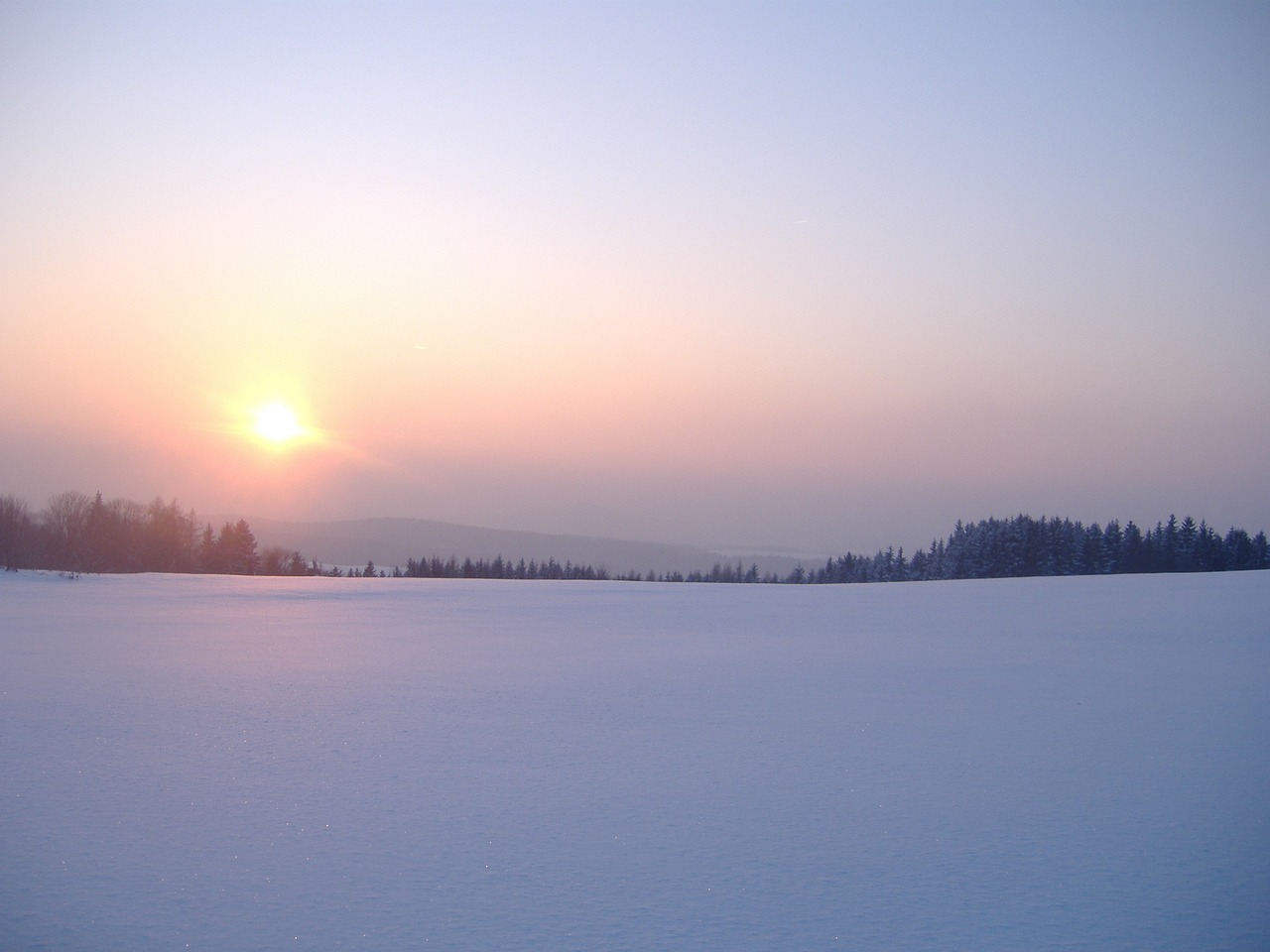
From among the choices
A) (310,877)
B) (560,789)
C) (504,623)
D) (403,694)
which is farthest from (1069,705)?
(504,623)

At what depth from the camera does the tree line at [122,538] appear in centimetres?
5609

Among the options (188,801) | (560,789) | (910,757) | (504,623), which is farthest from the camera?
(504,623)

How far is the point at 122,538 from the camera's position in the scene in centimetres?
5766

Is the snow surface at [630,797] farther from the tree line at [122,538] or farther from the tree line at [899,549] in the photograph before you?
the tree line at [122,538]

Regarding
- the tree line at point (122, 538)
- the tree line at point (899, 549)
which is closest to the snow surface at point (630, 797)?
the tree line at point (899, 549)

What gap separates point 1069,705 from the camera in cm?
894

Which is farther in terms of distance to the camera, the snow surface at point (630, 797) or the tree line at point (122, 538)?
the tree line at point (122, 538)

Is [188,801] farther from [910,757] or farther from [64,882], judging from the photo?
[910,757]

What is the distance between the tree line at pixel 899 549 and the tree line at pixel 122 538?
65mm

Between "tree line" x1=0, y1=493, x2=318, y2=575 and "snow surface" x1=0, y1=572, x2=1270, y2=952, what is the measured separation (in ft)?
162

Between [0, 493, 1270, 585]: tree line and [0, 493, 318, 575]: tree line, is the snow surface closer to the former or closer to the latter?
[0, 493, 1270, 585]: tree line

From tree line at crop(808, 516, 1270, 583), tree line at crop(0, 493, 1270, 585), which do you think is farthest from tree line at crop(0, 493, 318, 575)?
tree line at crop(808, 516, 1270, 583)

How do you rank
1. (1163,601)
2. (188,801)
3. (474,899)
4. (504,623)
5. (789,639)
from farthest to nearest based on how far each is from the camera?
(1163,601), (504,623), (789,639), (188,801), (474,899)

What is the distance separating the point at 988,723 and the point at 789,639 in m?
6.65
